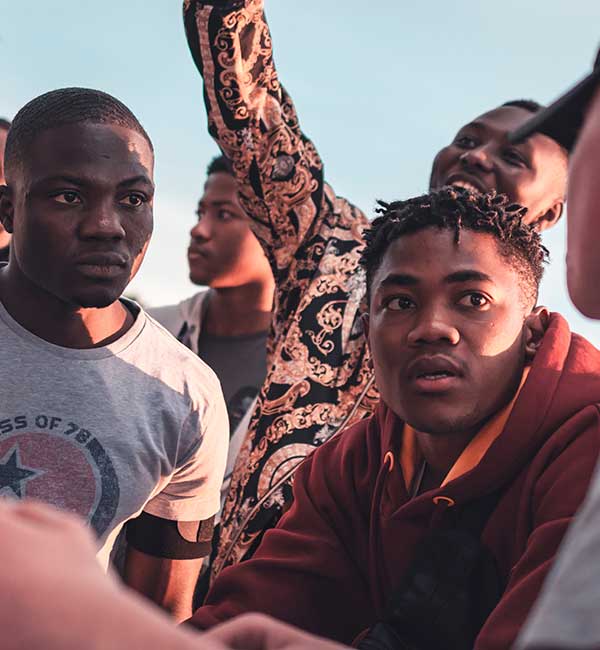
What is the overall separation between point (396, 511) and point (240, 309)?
2.86m

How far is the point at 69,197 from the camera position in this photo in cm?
231

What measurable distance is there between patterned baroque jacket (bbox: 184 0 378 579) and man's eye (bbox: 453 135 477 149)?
1.56 feet

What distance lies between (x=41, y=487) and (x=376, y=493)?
0.82m

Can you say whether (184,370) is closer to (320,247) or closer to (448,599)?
(320,247)

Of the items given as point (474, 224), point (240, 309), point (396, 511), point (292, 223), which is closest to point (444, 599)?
point (396, 511)

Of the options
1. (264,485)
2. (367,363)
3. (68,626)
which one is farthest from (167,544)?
(68,626)

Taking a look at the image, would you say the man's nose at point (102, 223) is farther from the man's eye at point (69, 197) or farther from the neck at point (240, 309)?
the neck at point (240, 309)

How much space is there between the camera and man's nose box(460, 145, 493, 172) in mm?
3053

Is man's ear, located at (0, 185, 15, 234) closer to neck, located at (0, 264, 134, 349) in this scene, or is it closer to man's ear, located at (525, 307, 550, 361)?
neck, located at (0, 264, 134, 349)

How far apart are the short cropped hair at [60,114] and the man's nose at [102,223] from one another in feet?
0.81

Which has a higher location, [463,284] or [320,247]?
[320,247]

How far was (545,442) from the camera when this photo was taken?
195 cm

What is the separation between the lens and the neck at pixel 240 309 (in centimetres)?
477

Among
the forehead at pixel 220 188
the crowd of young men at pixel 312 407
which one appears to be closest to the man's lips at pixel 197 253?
the forehead at pixel 220 188
